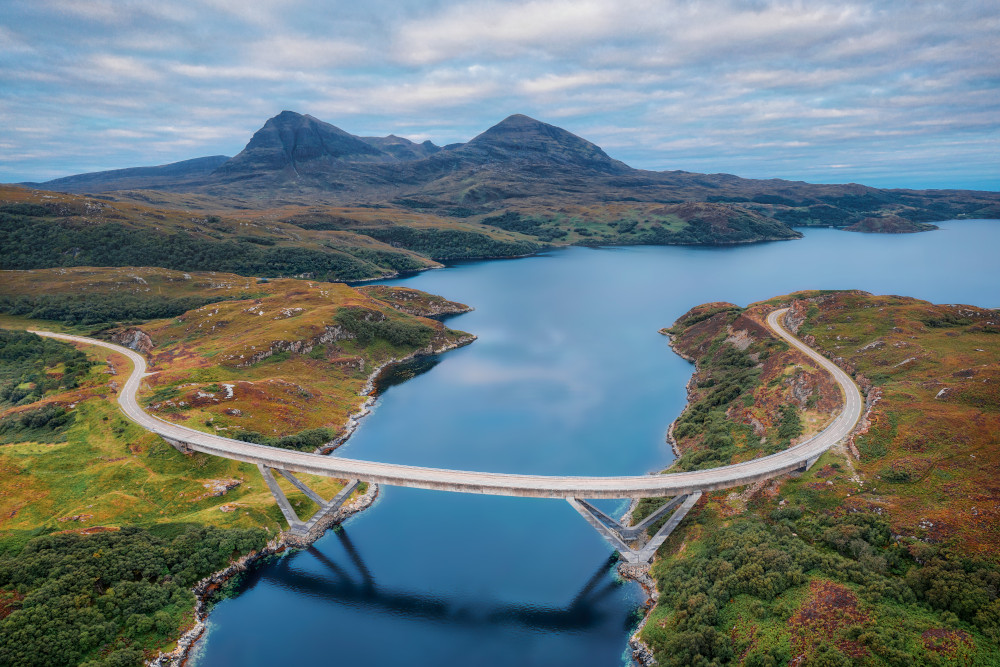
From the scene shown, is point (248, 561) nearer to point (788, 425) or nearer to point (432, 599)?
point (432, 599)

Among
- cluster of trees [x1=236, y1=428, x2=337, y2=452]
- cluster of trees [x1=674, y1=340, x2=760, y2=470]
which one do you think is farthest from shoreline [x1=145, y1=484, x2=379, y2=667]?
cluster of trees [x1=674, y1=340, x2=760, y2=470]

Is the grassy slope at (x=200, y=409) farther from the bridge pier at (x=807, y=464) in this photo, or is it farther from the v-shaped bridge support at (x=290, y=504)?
the bridge pier at (x=807, y=464)

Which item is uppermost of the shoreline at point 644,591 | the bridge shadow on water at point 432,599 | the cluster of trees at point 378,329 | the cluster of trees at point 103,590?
the cluster of trees at point 378,329

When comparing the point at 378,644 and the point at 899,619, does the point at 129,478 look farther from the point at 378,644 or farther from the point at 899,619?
the point at 899,619

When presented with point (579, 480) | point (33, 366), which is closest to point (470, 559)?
point (579, 480)

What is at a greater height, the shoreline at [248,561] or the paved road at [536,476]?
the paved road at [536,476]

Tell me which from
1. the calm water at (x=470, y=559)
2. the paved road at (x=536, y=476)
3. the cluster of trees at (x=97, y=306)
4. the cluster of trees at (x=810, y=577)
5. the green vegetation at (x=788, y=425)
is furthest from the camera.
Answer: the cluster of trees at (x=97, y=306)

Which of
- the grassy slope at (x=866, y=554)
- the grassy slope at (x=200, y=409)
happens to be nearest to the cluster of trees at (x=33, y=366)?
the grassy slope at (x=200, y=409)
